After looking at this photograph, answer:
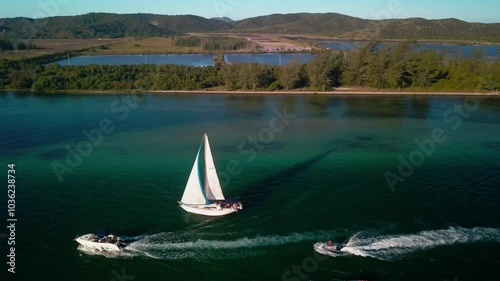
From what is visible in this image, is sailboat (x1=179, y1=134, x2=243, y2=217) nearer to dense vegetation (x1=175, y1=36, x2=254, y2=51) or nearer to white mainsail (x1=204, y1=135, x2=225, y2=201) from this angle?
white mainsail (x1=204, y1=135, x2=225, y2=201)

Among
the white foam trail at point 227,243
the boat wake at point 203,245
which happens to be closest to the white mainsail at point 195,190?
the boat wake at point 203,245

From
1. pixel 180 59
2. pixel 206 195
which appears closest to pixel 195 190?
pixel 206 195

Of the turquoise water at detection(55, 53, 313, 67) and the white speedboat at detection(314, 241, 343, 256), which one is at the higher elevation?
the turquoise water at detection(55, 53, 313, 67)

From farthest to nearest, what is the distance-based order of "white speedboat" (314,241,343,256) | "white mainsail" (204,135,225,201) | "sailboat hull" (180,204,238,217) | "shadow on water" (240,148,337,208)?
1. "shadow on water" (240,148,337,208)
2. "white mainsail" (204,135,225,201)
3. "sailboat hull" (180,204,238,217)
4. "white speedboat" (314,241,343,256)

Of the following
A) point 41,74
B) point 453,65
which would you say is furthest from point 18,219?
point 453,65

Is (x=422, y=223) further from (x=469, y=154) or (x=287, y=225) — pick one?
(x=469, y=154)

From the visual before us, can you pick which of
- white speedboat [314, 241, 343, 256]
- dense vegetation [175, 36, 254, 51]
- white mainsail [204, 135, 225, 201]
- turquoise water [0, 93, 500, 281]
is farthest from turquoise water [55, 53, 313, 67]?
white speedboat [314, 241, 343, 256]

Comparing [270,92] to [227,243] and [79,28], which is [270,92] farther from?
[79,28]
